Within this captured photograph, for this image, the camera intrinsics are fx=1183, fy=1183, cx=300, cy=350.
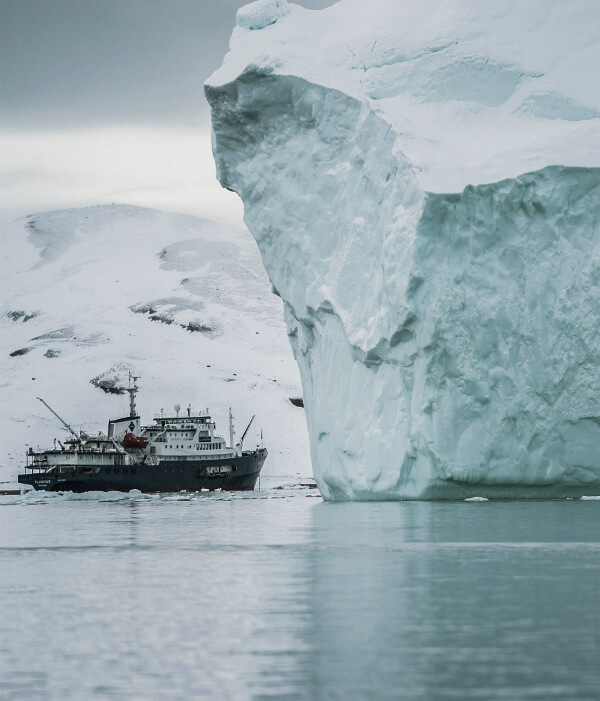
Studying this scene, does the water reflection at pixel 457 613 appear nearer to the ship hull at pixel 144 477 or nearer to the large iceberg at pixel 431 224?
the large iceberg at pixel 431 224

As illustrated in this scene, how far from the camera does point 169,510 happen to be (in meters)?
28.2

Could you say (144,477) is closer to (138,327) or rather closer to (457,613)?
(457,613)

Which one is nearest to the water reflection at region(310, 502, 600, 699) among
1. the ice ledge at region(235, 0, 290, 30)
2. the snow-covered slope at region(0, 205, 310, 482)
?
the ice ledge at region(235, 0, 290, 30)

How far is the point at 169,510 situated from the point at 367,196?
897 cm

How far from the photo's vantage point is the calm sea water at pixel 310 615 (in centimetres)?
711

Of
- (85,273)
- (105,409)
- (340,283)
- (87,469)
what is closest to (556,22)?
(340,283)

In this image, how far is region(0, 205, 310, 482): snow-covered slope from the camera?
66625mm

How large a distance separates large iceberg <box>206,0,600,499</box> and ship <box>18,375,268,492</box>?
19.8m

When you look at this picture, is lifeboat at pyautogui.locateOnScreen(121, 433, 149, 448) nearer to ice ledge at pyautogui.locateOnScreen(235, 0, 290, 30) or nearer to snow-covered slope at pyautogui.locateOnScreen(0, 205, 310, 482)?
snow-covered slope at pyautogui.locateOnScreen(0, 205, 310, 482)

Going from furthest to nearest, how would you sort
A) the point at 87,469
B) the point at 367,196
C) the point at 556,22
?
the point at 87,469, the point at 556,22, the point at 367,196

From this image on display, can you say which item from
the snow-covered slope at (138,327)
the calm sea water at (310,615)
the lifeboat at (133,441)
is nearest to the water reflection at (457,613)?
the calm sea water at (310,615)

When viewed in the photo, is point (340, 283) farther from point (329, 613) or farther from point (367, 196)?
point (329, 613)

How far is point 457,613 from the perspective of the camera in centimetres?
941

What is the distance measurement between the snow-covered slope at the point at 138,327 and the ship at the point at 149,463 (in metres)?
9.53
